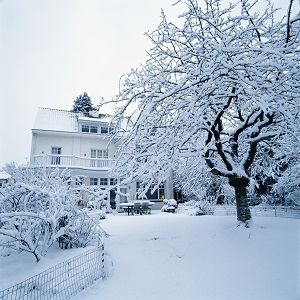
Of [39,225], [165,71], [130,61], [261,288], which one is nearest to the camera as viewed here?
[261,288]

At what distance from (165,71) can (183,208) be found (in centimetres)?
1343

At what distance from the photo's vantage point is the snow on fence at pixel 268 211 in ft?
38.9

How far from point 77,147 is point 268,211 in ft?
54.6

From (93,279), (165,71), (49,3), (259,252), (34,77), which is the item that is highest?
(34,77)

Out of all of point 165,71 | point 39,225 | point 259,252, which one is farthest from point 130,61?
point 259,252

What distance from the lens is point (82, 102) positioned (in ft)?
144

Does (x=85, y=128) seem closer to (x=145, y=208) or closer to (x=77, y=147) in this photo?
(x=77, y=147)

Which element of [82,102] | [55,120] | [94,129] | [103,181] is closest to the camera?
[103,181]

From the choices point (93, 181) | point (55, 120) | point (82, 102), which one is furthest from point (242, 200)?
point (82, 102)

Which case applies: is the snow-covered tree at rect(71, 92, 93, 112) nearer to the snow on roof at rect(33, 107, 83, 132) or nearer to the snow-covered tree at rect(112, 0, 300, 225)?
the snow on roof at rect(33, 107, 83, 132)

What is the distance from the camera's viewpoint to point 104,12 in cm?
670

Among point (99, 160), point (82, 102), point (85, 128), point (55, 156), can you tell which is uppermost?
point (82, 102)

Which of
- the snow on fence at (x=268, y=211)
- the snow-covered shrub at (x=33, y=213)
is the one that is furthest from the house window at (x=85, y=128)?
the snow on fence at (x=268, y=211)

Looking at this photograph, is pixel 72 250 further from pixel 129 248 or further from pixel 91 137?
pixel 91 137
